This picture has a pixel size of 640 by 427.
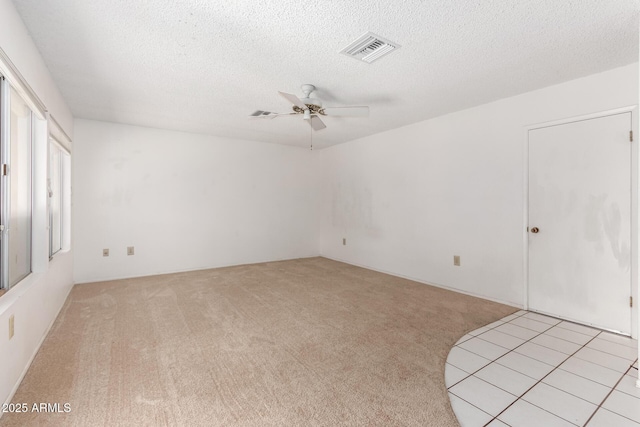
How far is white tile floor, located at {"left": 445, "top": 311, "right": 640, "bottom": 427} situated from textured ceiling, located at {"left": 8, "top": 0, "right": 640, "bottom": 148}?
2354 millimetres

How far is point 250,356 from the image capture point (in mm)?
2246

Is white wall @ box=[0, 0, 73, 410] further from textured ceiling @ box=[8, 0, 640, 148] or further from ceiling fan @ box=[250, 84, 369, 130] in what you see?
ceiling fan @ box=[250, 84, 369, 130]

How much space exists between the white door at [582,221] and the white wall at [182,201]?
4147 millimetres

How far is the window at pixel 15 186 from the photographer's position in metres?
1.88

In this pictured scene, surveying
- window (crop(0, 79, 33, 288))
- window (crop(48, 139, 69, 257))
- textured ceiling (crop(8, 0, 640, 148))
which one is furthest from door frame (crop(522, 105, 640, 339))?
window (crop(48, 139, 69, 257))

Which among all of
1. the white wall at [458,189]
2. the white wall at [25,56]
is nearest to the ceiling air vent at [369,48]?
the white wall at [458,189]

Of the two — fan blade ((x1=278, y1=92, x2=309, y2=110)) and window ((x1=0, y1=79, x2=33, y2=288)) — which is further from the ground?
fan blade ((x1=278, y1=92, x2=309, y2=110))

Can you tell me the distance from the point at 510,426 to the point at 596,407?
0.60 meters

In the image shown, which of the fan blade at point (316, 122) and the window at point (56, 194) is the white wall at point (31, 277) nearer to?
the window at point (56, 194)

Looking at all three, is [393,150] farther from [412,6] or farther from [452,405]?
[452,405]

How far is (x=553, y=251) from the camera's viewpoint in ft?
10.1

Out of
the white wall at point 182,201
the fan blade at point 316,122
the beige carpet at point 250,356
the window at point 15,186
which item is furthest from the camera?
the white wall at point 182,201

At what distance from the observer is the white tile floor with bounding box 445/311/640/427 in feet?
5.38

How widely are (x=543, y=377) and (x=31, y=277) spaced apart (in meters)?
3.79
